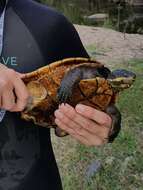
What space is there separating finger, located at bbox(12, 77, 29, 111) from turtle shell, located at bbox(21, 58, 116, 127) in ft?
0.54

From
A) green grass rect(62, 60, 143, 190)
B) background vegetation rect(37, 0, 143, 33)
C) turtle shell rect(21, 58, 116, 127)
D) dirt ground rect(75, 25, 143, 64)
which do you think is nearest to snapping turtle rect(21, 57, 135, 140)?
turtle shell rect(21, 58, 116, 127)

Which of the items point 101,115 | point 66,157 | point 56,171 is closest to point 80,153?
point 66,157

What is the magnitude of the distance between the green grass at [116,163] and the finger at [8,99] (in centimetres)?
232

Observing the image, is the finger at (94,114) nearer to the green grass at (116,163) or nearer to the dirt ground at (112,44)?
the green grass at (116,163)

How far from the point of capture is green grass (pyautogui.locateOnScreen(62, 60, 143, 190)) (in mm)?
3701

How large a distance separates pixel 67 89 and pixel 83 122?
0.64 feet

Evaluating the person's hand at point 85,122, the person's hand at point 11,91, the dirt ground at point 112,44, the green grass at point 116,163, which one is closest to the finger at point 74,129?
the person's hand at point 85,122

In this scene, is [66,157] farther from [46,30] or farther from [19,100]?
[19,100]

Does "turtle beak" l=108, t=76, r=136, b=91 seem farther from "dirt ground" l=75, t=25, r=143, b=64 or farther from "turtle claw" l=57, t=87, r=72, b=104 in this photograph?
"dirt ground" l=75, t=25, r=143, b=64

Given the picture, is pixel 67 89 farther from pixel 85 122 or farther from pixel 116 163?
pixel 116 163

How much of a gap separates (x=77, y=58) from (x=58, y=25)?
135 mm

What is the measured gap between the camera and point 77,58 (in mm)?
1780

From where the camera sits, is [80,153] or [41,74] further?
[80,153]

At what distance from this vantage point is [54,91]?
1.82 metres
